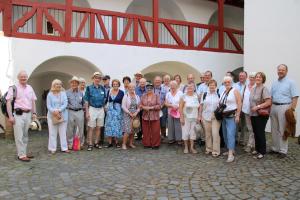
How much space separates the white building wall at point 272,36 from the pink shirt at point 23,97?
696 cm

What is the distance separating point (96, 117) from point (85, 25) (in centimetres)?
548

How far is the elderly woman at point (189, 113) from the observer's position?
6.66 meters

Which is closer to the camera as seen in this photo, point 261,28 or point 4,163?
point 4,163

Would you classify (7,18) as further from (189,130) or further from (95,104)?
(189,130)

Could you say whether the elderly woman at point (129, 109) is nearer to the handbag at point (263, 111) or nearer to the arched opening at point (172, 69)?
the handbag at point (263, 111)

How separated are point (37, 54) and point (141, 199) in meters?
6.26

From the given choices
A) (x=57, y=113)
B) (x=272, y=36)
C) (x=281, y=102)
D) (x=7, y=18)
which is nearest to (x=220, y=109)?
(x=281, y=102)

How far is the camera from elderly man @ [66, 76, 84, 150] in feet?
22.6

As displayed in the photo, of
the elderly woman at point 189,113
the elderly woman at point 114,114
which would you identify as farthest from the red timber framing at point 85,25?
the elderly woman at point 189,113

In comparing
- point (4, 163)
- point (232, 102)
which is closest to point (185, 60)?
point (232, 102)

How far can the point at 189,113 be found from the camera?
667 centimetres

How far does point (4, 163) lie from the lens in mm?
5836

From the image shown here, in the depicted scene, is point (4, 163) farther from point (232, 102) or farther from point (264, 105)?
point (264, 105)

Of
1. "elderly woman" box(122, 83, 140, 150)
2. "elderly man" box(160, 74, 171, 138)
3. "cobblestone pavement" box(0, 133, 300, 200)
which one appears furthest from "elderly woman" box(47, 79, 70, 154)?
"elderly man" box(160, 74, 171, 138)
